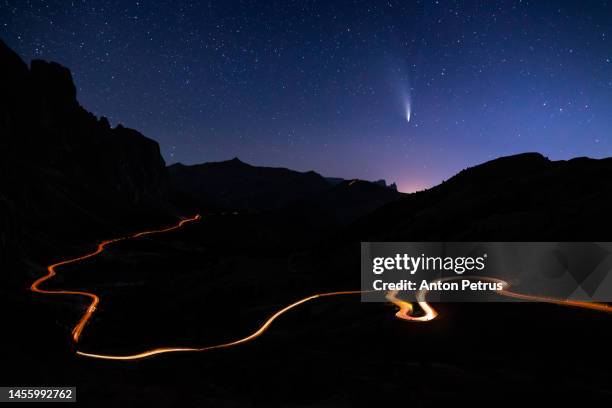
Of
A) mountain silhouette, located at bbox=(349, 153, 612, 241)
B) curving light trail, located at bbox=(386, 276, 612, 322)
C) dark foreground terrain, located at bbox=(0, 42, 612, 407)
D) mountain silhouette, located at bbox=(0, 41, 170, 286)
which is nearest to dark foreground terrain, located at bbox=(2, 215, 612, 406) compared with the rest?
dark foreground terrain, located at bbox=(0, 42, 612, 407)

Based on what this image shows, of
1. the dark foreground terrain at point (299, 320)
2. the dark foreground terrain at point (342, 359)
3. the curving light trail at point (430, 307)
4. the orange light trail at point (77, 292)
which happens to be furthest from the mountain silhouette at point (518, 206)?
the orange light trail at point (77, 292)

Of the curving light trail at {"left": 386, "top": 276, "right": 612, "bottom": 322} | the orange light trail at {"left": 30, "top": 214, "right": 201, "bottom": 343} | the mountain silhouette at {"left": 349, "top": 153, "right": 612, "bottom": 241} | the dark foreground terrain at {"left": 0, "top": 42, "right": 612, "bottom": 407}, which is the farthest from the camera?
the mountain silhouette at {"left": 349, "top": 153, "right": 612, "bottom": 241}

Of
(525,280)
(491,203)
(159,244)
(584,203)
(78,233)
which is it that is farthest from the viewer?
(159,244)

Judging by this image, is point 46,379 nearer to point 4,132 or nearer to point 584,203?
point 584,203

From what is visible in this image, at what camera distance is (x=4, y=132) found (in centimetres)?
9712

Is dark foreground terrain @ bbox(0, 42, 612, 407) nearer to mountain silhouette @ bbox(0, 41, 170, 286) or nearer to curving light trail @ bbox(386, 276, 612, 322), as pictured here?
mountain silhouette @ bbox(0, 41, 170, 286)

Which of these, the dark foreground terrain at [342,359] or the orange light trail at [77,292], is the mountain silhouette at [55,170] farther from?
the dark foreground terrain at [342,359]

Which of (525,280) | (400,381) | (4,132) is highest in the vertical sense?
(4,132)

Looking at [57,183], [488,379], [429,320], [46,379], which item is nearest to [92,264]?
[57,183]

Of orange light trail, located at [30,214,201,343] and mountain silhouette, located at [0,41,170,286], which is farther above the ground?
mountain silhouette, located at [0,41,170,286]

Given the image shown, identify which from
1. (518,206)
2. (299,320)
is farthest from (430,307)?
(518,206)

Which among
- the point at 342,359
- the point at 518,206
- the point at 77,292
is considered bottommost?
the point at 77,292

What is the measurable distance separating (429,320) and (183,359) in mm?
14057

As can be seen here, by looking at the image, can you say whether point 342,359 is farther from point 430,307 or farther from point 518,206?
point 518,206
